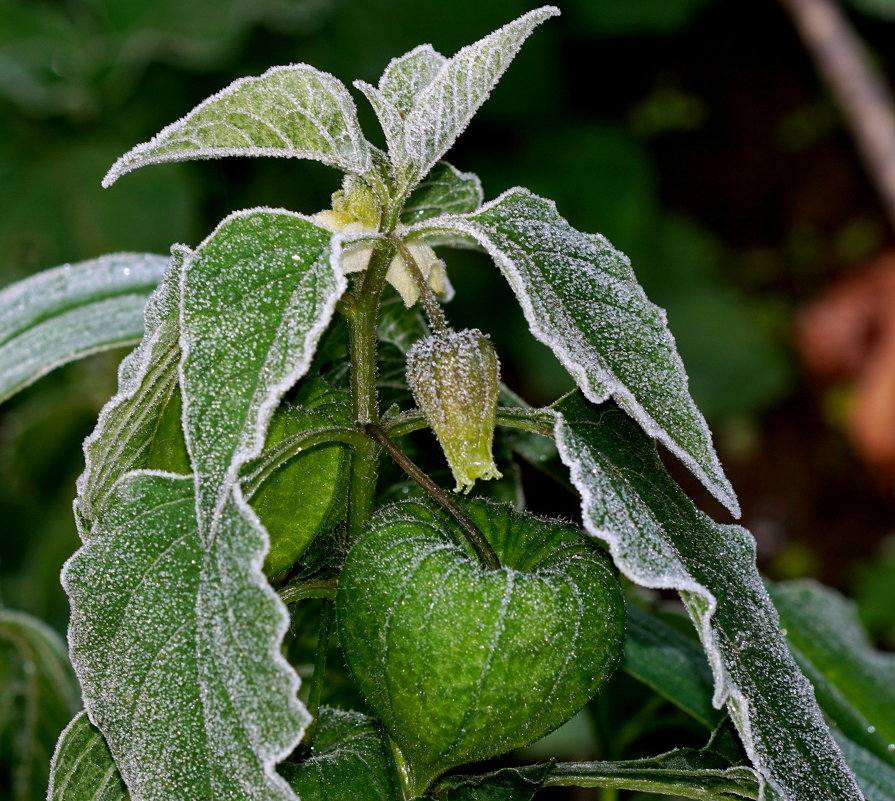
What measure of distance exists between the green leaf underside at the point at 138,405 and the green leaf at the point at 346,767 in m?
0.15

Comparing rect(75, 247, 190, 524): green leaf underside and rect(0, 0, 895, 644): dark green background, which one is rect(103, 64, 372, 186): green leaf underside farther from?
rect(0, 0, 895, 644): dark green background

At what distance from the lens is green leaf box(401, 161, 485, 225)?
2.07 feet

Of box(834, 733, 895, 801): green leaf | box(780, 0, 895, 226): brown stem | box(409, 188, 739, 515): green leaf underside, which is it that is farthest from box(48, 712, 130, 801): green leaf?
box(780, 0, 895, 226): brown stem

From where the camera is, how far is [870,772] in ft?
2.31

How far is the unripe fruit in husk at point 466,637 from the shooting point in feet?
1.52

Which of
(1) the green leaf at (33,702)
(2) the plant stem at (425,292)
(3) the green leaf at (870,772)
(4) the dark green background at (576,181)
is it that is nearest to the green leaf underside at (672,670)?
(3) the green leaf at (870,772)

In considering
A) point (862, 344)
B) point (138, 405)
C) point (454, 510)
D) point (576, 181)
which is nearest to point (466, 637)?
point (454, 510)

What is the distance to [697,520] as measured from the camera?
0.51 metres

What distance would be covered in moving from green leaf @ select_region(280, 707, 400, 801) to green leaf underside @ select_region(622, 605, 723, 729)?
0.68 ft

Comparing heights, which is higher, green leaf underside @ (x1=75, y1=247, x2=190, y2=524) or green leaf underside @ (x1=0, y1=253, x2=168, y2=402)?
green leaf underside @ (x1=0, y1=253, x2=168, y2=402)

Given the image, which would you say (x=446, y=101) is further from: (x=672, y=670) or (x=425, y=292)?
(x=672, y=670)

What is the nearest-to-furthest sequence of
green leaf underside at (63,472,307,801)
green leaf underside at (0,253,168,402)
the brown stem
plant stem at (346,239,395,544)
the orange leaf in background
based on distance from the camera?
green leaf underside at (63,472,307,801)
plant stem at (346,239,395,544)
green leaf underside at (0,253,168,402)
the brown stem
the orange leaf in background

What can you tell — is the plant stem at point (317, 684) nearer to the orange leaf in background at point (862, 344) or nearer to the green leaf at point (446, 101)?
the green leaf at point (446, 101)

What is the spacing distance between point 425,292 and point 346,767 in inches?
8.8
